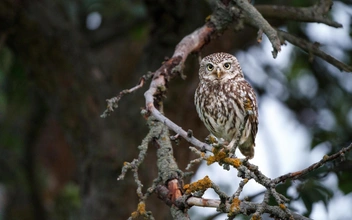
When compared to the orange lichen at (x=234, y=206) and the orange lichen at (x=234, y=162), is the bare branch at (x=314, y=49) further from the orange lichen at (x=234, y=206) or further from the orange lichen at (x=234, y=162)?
the orange lichen at (x=234, y=206)

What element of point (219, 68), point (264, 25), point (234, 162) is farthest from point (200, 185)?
point (219, 68)

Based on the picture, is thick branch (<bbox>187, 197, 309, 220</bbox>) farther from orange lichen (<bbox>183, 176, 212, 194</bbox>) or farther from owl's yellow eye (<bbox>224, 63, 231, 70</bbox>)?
owl's yellow eye (<bbox>224, 63, 231, 70</bbox>)

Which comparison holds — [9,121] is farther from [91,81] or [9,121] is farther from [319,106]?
[319,106]

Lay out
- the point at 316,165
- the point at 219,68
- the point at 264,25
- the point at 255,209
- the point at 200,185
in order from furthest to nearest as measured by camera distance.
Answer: the point at 219,68 → the point at 264,25 → the point at 200,185 → the point at 255,209 → the point at 316,165

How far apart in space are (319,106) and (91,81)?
2091 mm

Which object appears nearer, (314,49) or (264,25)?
(264,25)

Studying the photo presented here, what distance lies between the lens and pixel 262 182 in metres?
2.44

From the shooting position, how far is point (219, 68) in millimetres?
4094

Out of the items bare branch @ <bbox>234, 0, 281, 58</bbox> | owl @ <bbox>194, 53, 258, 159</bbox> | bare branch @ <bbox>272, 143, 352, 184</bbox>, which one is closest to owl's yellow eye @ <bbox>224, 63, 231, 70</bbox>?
owl @ <bbox>194, 53, 258, 159</bbox>

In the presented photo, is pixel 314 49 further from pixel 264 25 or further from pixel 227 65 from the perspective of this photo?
pixel 264 25

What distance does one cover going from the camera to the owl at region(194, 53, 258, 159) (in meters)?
3.90

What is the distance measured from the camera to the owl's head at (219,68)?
4109mm

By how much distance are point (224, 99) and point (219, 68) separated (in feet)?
0.82

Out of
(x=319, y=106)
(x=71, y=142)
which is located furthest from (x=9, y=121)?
(x=319, y=106)
